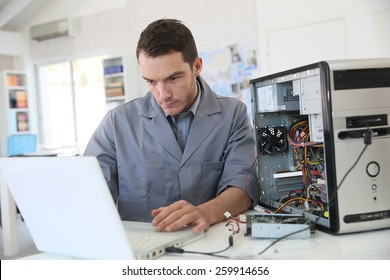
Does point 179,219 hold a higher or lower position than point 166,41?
lower

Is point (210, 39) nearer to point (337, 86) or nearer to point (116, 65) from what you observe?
point (116, 65)

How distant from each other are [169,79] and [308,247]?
2.02 ft

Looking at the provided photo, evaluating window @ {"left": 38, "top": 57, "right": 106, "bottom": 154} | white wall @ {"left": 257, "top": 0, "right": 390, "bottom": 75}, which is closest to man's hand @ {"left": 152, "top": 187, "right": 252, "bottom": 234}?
white wall @ {"left": 257, "top": 0, "right": 390, "bottom": 75}

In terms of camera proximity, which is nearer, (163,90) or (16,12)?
(163,90)

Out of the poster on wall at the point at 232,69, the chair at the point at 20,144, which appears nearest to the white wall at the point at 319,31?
the poster on wall at the point at 232,69

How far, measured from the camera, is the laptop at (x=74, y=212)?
0.66 meters

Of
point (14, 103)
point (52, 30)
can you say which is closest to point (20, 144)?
point (14, 103)

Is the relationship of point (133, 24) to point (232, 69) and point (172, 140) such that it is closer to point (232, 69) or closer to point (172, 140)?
point (232, 69)

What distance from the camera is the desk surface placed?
2.43 feet

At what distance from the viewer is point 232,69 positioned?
4.89 meters

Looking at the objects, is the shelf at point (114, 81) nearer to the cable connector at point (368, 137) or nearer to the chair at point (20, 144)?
the chair at point (20, 144)

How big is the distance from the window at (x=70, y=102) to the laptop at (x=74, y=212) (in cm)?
528

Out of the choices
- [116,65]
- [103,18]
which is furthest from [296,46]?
[103,18]

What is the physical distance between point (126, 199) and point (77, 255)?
0.52m
